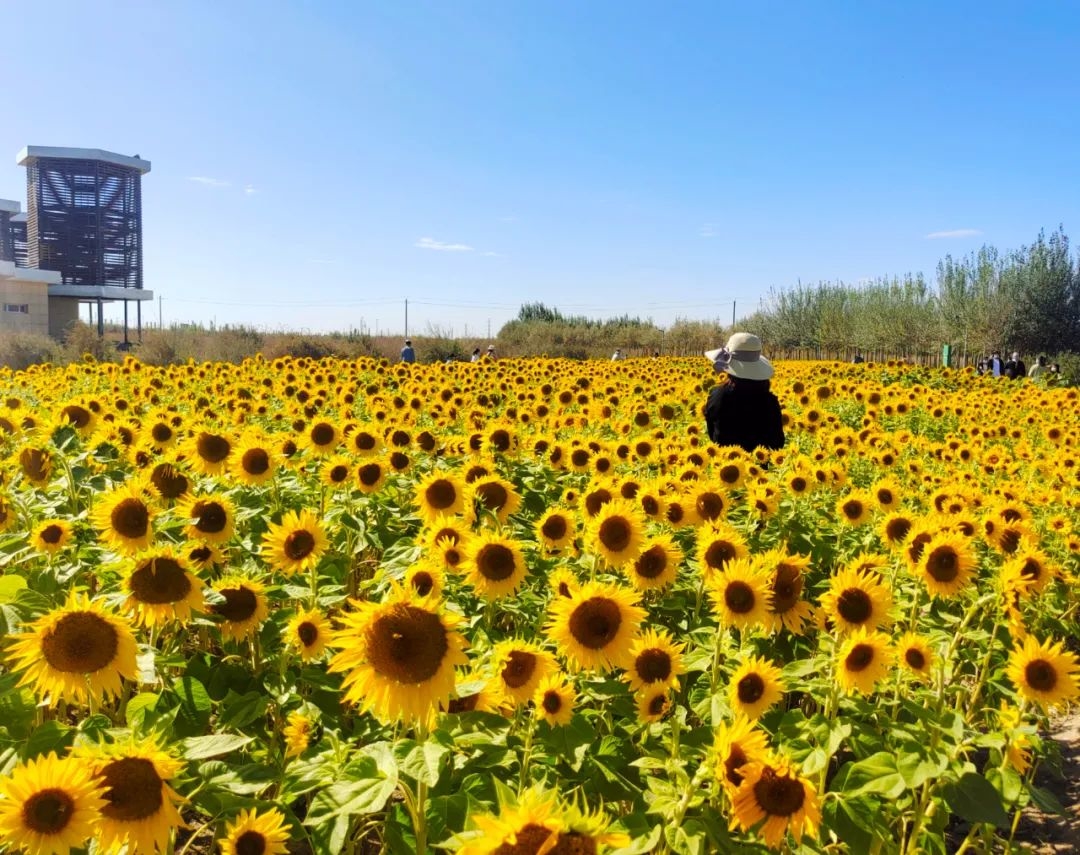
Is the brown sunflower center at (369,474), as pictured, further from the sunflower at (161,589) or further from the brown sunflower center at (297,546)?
the sunflower at (161,589)

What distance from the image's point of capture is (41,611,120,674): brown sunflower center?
1.78m

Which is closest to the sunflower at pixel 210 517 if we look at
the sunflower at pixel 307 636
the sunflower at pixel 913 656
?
the sunflower at pixel 307 636

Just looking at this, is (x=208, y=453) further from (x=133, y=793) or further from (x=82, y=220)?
(x=82, y=220)

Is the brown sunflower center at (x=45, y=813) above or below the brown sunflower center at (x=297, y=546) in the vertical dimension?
below

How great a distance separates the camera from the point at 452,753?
6.92 feet

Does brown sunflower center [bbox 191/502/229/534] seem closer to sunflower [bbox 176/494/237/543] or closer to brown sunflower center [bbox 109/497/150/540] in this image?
sunflower [bbox 176/494/237/543]

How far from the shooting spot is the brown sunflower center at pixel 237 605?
100.0 inches

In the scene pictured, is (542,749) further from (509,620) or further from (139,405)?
(139,405)

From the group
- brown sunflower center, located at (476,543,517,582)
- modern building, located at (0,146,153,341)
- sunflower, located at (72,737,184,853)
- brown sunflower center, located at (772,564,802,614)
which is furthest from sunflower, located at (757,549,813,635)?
modern building, located at (0,146,153,341)

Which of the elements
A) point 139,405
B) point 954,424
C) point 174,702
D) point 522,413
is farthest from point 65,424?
point 954,424

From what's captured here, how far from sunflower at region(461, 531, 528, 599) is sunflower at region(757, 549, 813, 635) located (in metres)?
0.84

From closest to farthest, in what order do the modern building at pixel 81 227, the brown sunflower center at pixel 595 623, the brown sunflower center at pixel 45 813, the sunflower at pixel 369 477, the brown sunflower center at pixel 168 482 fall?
the brown sunflower center at pixel 45 813
the brown sunflower center at pixel 595 623
the brown sunflower center at pixel 168 482
the sunflower at pixel 369 477
the modern building at pixel 81 227

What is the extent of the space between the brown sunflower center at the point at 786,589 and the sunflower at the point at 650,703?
49 cm

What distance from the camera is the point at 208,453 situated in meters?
4.06
